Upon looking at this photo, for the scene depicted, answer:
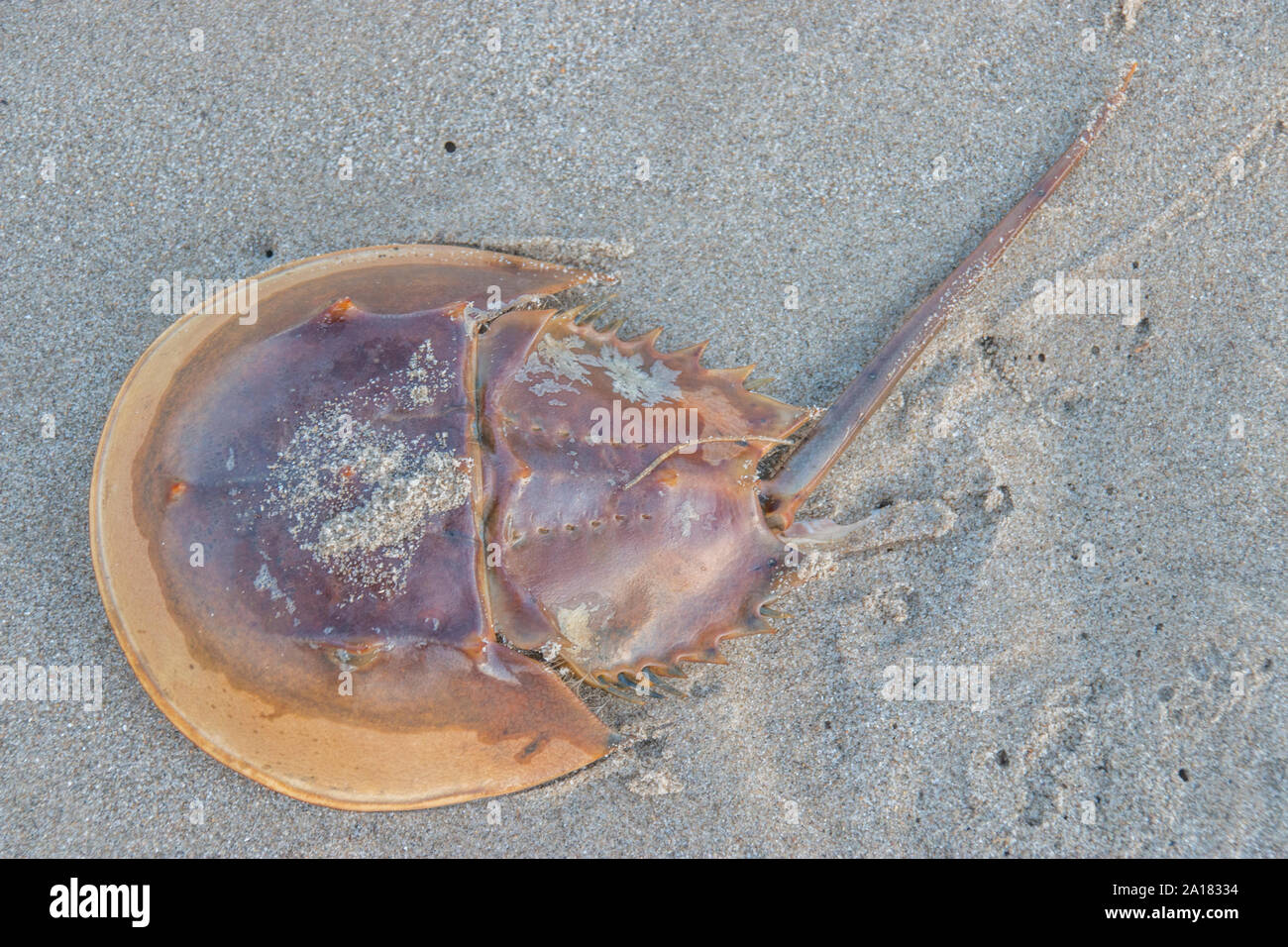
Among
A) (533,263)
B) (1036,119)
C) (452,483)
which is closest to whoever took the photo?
Answer: (452,483)

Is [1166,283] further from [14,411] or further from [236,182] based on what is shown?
[14,411]

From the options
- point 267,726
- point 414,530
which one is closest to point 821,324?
point 414,530

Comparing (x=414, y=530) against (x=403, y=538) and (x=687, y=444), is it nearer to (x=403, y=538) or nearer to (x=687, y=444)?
(x=403, y=538)

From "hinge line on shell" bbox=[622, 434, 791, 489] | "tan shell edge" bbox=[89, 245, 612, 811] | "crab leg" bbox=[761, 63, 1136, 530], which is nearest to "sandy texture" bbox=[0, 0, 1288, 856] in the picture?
"crab leg" bbox=[761, 63, 1136, 530]

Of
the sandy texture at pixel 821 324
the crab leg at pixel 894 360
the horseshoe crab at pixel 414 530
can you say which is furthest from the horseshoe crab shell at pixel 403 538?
the sandy texture at pixel 821 324

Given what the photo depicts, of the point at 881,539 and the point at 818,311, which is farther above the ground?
the point at 818,311

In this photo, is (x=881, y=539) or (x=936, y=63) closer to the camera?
(x=881, y=539)

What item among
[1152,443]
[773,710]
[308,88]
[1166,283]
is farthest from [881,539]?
[308,88]
